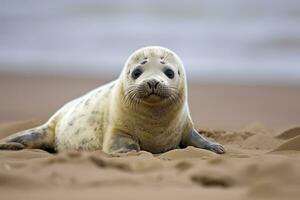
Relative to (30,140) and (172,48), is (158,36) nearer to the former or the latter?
(172,48)

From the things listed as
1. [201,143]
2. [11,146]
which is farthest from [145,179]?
[11,146]

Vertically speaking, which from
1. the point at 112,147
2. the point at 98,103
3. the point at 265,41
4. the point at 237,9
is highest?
the point at 237,9

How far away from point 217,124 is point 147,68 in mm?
3356

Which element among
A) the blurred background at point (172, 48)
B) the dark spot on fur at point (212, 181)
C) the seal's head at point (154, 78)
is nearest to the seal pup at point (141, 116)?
the seal's head at point (154, 78)

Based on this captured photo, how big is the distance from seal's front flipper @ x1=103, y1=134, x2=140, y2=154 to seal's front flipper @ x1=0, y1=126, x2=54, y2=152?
0.83 m

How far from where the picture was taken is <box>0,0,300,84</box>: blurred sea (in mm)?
14047

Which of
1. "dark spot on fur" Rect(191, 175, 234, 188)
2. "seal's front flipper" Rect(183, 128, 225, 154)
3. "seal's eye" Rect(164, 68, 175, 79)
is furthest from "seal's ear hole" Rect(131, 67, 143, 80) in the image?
"dark spot on fur" Rect(191, 175, 234, 188)

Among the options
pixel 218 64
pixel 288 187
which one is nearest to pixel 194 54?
pixel 218 64

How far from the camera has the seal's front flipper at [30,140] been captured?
20.0 feet

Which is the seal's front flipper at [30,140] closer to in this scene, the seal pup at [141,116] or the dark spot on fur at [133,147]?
the seal pup at [141,116]

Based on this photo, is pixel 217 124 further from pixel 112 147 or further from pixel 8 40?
pixel 8 40

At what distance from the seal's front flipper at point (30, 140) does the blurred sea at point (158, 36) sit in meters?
6.66

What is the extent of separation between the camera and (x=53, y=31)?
16.9m

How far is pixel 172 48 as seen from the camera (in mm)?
15477
